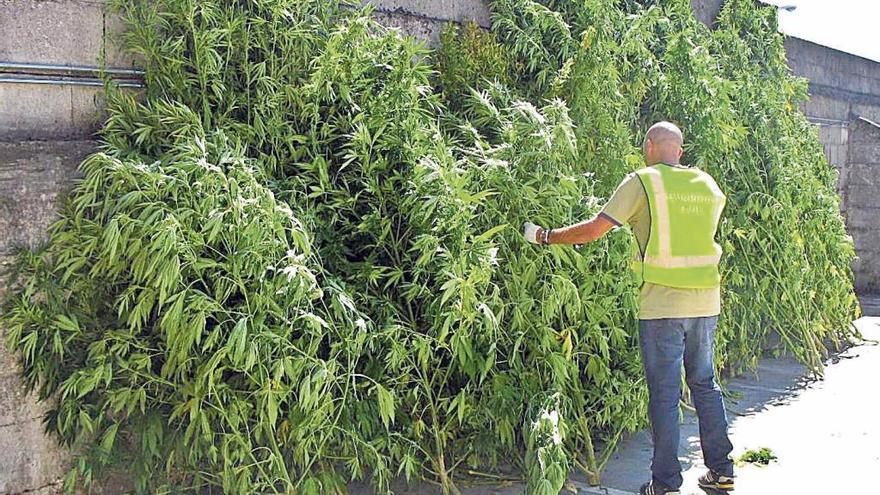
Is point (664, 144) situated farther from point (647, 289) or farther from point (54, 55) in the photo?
point (54, 55)

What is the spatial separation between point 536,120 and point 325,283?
1.32m

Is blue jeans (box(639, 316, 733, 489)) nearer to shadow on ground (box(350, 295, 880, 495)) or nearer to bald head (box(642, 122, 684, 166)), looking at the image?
shadow on ground (box(350, 295, 880, 495))

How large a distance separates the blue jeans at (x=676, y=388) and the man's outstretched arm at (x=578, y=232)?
465 millimetres

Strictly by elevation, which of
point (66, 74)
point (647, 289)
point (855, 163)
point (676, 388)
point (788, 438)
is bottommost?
point (788, 438)

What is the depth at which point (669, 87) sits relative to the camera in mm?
6129

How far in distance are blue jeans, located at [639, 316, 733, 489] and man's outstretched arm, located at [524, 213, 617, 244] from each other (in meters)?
0.46

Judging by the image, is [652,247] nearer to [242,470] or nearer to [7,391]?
[242,470]

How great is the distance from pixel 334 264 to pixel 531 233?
2.86ft

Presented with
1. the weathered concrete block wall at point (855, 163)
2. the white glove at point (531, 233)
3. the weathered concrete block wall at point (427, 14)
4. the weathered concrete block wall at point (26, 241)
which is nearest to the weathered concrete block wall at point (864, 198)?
the weathered concrete block wall at point (855, 163)

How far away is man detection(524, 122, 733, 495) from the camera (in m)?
4.39

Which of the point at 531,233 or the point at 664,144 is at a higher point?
the point at 664,144

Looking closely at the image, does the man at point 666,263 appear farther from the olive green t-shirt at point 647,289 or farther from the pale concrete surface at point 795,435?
the pale concrete surface at point 795,435

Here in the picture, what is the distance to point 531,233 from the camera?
175 inches

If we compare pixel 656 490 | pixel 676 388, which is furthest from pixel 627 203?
pixel 656 490
